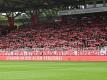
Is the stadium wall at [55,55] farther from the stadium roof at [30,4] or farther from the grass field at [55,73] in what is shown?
the stadium roof at [30,4]

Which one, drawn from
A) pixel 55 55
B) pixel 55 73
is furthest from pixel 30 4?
pixel 55 73

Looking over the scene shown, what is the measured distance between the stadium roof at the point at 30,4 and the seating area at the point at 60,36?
10.3ft

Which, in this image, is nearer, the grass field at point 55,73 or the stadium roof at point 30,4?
the grass field at point 55,73

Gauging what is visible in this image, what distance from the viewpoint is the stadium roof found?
6103 cm

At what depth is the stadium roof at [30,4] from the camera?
61031 millimetres

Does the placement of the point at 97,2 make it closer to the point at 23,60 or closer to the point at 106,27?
the point at 106,27

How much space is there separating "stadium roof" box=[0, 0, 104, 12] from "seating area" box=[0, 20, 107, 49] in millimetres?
3152

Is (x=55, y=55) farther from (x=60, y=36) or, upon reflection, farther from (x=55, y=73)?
(x=55, y=73)

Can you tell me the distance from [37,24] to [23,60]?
22435 millimetres

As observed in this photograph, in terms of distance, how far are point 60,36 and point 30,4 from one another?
34.3ft

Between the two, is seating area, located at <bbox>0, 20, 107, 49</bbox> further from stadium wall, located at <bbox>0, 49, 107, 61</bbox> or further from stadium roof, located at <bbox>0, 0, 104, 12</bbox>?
stadium wall, located at <bbox>0, 49, 107, 61</bbox>

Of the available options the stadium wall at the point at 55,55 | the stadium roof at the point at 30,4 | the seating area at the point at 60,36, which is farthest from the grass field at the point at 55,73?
the stadium roof at the point at 30,4

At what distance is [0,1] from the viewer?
2451 inches

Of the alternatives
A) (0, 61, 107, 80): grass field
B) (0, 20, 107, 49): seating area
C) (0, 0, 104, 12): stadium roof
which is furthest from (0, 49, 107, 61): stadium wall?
(0, 0, 104, 12): stadium roof
